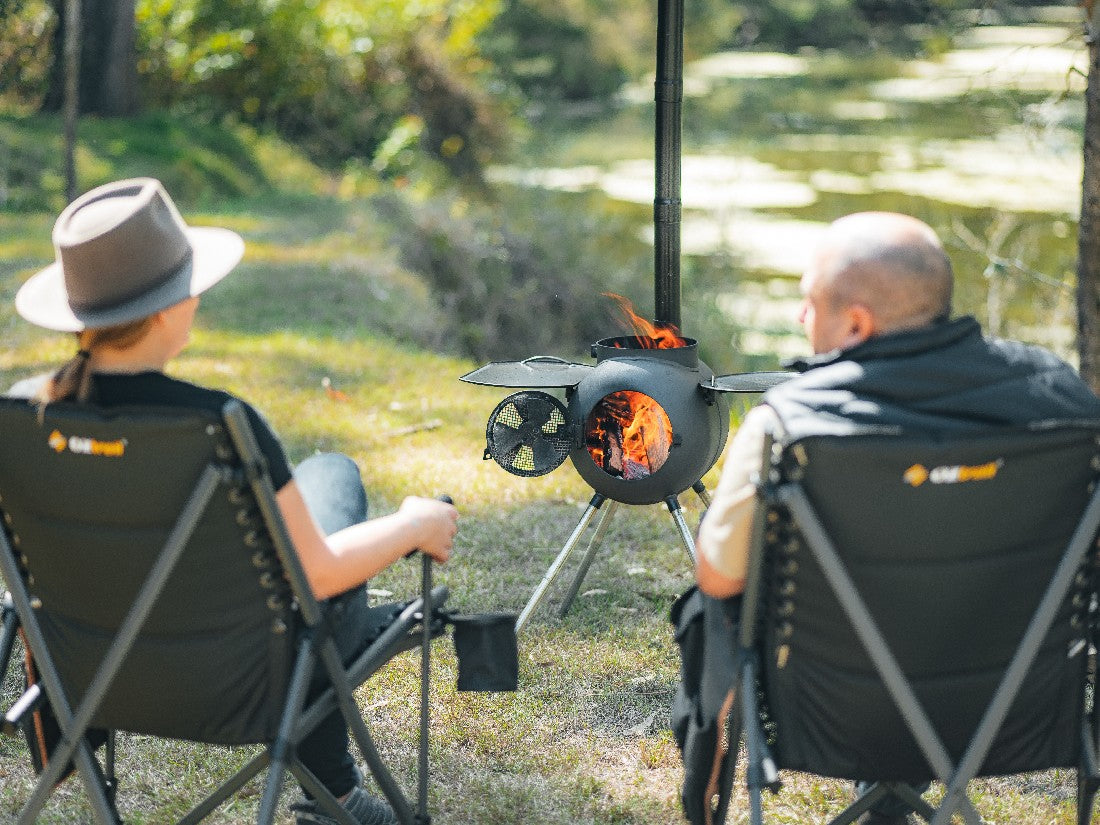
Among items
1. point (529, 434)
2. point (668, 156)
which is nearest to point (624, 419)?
point (529, 434)

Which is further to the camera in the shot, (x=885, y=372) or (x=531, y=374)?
(x=531, y=374)

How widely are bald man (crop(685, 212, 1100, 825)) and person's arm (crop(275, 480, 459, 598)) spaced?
53 cm

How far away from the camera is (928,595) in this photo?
6.32ft

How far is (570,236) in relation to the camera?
10.9 meters

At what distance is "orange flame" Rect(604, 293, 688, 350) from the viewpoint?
11.0ft

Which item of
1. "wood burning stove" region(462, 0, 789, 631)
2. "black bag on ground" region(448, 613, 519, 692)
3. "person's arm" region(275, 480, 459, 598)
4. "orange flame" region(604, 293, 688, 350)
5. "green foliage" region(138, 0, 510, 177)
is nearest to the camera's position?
"person's arm" region(275, 480, 459, 598)

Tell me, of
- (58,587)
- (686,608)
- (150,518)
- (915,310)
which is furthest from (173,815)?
(915,310)

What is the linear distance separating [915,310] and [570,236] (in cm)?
899

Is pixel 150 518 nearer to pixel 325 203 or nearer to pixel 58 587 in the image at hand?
pixel 58 587

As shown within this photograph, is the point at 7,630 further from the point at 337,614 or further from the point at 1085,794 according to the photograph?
the point at 1085,794

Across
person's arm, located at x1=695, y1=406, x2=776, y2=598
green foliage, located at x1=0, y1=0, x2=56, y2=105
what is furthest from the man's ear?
green foliage, located at x1=0, y1=0, x2=56, y2=105

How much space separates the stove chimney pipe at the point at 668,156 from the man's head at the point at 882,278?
145 cm

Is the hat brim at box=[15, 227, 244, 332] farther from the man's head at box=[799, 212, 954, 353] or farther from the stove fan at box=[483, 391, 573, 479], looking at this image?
the stove fan at box=[483, 391, 573, 479]

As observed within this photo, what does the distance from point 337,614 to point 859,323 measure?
0.99 meters
